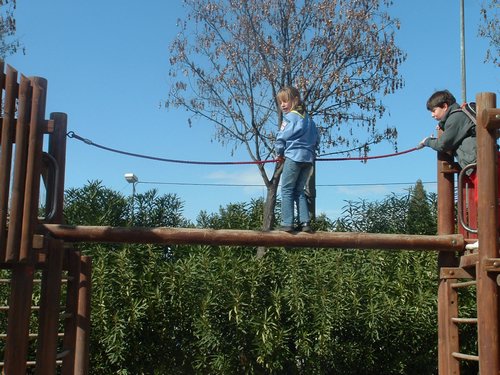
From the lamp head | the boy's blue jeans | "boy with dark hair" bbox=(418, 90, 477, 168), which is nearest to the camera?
"boy with dark hair" bbox=(418, 90, 477, 168)

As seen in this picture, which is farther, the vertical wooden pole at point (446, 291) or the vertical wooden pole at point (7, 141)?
the vertical wooden pole at point (446, 291)

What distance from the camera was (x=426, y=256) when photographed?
351 inches

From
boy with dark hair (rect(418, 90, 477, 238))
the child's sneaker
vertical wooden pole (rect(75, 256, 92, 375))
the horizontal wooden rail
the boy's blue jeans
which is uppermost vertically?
boy with dark hair (rect(418, 90, 477, 238))

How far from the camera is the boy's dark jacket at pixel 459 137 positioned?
17.8 feet

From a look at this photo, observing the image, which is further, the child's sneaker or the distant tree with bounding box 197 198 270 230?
the distant tree with bounding box 197 198 270 230

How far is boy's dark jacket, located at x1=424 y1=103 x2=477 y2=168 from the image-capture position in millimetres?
5414

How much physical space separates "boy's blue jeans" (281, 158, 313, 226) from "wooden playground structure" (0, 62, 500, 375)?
0.31 metres

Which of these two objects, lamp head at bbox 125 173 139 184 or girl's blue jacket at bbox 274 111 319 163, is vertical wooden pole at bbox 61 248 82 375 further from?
lamp head at bbox 125 173 139 184

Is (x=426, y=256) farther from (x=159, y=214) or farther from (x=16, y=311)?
(x=16, y=311)

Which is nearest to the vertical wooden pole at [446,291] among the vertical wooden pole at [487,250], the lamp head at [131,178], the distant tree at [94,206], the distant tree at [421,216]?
the vertical wooden pole at [487,250]

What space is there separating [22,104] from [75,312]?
1.88m

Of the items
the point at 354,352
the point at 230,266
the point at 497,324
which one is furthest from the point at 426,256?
the point at 497,324

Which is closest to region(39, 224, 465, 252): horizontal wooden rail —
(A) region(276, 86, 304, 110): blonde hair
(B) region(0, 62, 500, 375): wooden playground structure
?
(B) region(0, 62, 500, 375): wooden playground structure

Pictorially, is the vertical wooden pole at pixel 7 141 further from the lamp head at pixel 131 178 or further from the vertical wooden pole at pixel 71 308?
the lamp head at pixel 131 178
